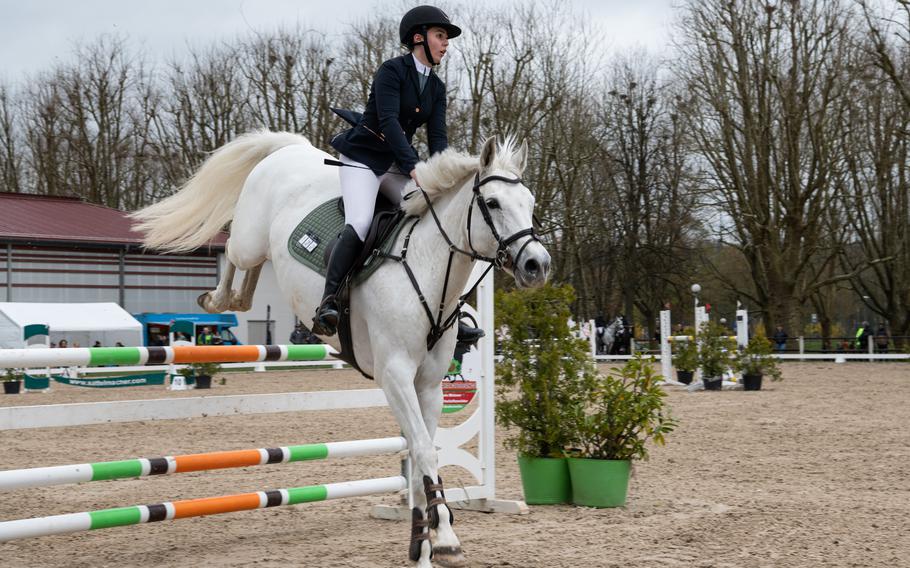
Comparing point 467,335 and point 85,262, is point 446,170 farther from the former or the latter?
point 85,262

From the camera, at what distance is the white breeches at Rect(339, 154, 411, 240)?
4.71 m

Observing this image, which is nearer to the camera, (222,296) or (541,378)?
(222,296)

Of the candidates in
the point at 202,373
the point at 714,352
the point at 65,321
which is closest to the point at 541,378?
the point at 714,352

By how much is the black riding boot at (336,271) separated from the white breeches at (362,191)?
0.07m

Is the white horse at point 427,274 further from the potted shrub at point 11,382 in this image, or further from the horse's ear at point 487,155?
the potted shrub at point 11,382

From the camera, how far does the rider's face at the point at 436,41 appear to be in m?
4.76

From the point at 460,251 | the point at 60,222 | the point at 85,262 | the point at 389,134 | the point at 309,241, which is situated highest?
the point at 60,222

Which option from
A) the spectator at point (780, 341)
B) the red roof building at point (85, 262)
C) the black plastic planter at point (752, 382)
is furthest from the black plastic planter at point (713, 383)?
the red roof building at point (85, 262)

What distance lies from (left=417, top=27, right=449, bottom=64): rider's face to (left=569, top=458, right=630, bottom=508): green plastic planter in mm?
3172

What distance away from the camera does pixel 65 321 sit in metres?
25.7

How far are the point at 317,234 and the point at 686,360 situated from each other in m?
15.2

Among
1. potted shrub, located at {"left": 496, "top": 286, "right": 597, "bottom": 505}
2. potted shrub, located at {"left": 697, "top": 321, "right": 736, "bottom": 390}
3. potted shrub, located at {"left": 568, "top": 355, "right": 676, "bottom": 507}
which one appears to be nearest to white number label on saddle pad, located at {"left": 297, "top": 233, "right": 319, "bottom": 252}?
potted shrub, located at {"left": 496, "top": 286, "right": 597, "bottom": 505}

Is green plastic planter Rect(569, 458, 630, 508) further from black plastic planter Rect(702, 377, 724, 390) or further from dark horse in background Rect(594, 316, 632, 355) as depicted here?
dark horse in background Rect(594, 316, 632, 355)

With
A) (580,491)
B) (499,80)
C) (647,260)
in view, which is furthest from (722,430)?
(647,260)
